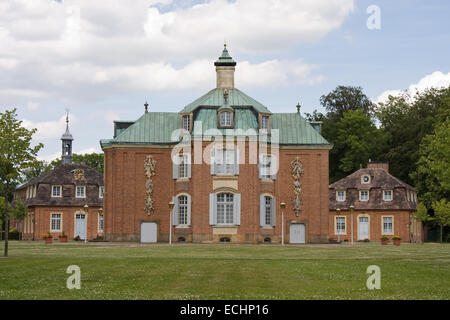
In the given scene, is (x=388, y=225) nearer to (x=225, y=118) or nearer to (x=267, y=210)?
(x=267, y=210)

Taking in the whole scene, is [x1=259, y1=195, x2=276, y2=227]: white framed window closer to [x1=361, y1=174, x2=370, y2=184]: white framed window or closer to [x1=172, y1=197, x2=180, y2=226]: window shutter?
[x1=172, y1=197, x2=180, y2=226]: window shutter

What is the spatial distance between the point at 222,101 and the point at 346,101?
32989mm

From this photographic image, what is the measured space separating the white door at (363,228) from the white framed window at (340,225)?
170 centimetres

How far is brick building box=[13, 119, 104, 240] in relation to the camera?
78750 millimetres

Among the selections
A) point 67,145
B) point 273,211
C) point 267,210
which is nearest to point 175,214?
point 267,210

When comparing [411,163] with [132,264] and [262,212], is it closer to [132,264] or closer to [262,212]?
[262,212]

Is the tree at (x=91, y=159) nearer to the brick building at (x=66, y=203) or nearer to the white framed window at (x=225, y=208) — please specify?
the brick building at (x=66, y=203)

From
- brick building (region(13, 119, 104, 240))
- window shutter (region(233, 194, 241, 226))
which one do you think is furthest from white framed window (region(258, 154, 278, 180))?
brick building (region(13, 119, 104, 240))

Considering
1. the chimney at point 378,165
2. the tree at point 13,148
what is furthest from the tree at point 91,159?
the tree at point 13,148

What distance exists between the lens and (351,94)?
303 ft

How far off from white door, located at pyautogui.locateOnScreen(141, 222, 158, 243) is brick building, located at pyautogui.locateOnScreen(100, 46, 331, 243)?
0.26 feet

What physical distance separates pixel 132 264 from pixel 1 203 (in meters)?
12.3

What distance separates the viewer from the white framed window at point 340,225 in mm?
76250
